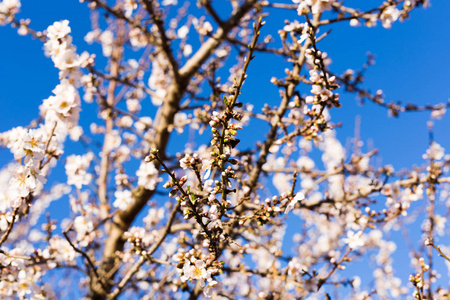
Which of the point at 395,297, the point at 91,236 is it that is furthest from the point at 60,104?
the point at 395,297

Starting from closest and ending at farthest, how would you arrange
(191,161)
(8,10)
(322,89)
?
(191,161) < (322,89) < (8,10)

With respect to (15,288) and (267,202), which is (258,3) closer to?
(267,202)

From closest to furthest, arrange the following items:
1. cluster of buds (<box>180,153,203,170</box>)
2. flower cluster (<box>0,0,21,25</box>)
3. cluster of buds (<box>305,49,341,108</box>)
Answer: cluster of buds (<box>180,153,203,170</box>), cluster of buds (<box>305,49,341,108</box>), flower cluster (<box>0,0,21,25</box>)

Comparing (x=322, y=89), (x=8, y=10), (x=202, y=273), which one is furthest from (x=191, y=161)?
(x=8, y=10)

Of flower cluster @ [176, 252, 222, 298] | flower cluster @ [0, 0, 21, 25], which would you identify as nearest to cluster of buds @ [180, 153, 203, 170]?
flower cluster @ [176, 252, 222, 298]

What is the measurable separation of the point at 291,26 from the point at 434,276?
2692mm

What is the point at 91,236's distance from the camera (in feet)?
12.4

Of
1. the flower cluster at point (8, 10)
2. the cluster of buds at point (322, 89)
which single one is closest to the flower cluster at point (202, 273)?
the cluster of buds at point (322, 89)

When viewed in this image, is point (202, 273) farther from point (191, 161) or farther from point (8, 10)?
point (8, 10)

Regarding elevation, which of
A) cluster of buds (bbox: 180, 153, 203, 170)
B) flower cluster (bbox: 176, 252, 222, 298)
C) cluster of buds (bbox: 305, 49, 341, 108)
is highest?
cluster of buds (bbox: 305, 49, 341, 108)

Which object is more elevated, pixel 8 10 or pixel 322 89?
pixel 8 10

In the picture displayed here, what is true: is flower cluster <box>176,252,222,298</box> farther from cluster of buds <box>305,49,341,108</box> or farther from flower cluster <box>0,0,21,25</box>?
flower cluster <box>0,0,21,25</box>

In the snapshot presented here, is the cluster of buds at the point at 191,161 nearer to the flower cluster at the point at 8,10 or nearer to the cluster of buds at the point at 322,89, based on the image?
the cluster of buds at the point at 322,89

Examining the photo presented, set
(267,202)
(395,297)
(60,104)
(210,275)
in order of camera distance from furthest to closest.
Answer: (395,297)
(60,104)
(267,202)
(210,275)
